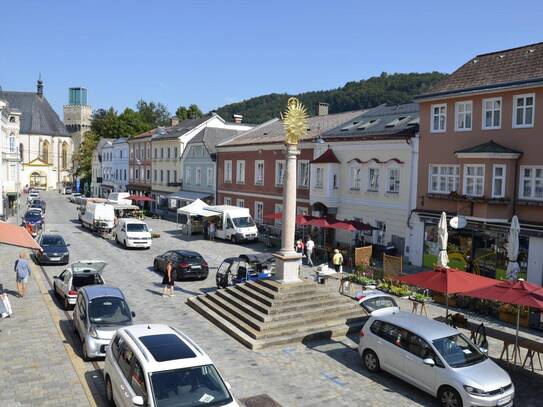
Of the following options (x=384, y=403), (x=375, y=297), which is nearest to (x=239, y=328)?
(x=375, y=297)

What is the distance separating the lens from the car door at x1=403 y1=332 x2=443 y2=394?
11438mm

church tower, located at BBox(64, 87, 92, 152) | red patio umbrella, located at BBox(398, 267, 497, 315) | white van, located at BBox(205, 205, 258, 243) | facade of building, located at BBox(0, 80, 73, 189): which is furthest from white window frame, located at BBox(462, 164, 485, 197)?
church tower, located at BBox(64, 87, 92, 152)

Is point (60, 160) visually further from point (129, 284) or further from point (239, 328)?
point (239, 328)

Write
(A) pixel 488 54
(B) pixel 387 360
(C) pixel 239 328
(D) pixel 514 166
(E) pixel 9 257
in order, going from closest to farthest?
(B) pixel 387 360 → (C) pixel 239 328 → (D) pixel 514 166 → (A) pixel 488 54 → (E) pixel 9 257

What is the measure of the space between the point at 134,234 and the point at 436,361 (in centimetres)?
2529

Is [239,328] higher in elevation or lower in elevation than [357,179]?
lower

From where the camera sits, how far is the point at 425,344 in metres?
11.7

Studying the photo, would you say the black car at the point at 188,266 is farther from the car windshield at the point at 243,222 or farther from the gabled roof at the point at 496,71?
the gabled roof at the point at 496,71

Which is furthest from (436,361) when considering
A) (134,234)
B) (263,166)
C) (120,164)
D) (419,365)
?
(120,164)

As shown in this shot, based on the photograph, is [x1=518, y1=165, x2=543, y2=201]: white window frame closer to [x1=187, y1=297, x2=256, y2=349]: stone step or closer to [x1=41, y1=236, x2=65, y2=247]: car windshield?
[x1=187, y1=297, x2=256, y2=349]: stone step

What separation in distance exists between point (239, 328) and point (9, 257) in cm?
1951

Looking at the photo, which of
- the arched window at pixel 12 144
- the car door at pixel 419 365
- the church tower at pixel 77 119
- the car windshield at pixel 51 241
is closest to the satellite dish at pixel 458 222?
the car door at pixel 419 365

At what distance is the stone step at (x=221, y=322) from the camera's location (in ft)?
50.5

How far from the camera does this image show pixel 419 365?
38.4 ft
